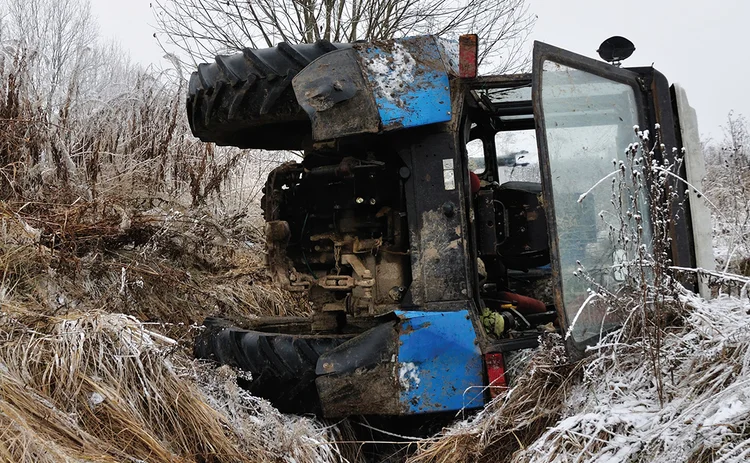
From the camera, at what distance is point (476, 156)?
16.6 ft

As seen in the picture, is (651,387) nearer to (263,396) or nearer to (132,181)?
(263,396)

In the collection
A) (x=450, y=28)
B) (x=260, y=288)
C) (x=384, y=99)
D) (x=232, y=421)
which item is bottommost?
(x=232, y=421)

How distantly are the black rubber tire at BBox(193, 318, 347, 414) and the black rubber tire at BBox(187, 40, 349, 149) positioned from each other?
101 cm

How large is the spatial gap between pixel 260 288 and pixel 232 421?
2.47 meters

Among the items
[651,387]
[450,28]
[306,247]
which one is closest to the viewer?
[651,387]

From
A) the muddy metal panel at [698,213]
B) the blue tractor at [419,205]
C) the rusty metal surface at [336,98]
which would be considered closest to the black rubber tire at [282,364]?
the blue tractor at [419,205]

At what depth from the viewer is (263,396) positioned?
3.42 m

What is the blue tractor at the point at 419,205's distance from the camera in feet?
10.0

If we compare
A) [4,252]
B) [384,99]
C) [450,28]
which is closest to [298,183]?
[384,99]

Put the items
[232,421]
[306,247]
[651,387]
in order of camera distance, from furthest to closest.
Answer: [306,247] < [232,421] < [651,387]

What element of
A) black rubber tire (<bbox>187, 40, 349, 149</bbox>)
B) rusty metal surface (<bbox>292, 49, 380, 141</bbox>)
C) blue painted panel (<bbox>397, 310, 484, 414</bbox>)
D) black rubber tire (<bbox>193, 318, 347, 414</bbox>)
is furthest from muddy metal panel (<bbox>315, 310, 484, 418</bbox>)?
black rubber tire (<bbox>187, 40, 349, 149</bbox>)

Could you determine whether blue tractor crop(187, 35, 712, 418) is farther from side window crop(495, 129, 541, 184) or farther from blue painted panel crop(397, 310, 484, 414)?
side window crop(495, 129, 541, 184)

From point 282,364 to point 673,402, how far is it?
1747 mm

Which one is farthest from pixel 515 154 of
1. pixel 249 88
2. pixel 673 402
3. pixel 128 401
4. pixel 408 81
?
pixel 128 401
